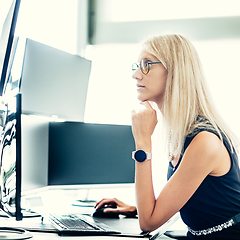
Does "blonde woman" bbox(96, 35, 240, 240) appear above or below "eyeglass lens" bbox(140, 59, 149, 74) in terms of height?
below

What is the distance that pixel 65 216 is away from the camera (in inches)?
47.8

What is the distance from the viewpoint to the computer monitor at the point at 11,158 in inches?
32.9

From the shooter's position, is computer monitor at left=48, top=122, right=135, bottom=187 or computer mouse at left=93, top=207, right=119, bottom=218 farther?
computer monitor at left=48, top=122, right=135, bottom=187

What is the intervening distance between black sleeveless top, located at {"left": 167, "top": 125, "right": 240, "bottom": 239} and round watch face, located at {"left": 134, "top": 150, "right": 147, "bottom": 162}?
17cm

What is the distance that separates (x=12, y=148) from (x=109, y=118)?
216 cm

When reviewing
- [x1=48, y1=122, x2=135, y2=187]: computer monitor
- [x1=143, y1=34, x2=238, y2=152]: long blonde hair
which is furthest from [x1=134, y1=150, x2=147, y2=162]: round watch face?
[x1=48, y1=122, x2=135, y2=187]: computer monitor

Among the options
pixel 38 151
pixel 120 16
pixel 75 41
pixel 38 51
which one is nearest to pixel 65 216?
pixel 38 151

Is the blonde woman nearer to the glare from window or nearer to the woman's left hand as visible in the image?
the woman's left hand

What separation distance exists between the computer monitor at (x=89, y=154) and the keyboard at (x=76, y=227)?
1.57ft

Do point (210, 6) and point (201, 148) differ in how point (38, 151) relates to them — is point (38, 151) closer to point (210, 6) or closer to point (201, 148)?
point (201, 148)

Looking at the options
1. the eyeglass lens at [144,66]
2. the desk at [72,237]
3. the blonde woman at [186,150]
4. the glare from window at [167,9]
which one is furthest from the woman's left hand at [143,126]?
the glare from window at [167,9]

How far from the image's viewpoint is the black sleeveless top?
104cm

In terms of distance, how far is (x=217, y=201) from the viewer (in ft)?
3.41

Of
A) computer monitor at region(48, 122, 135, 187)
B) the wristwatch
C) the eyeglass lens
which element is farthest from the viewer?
computer monitor at region(48, 122, 135, 187)
